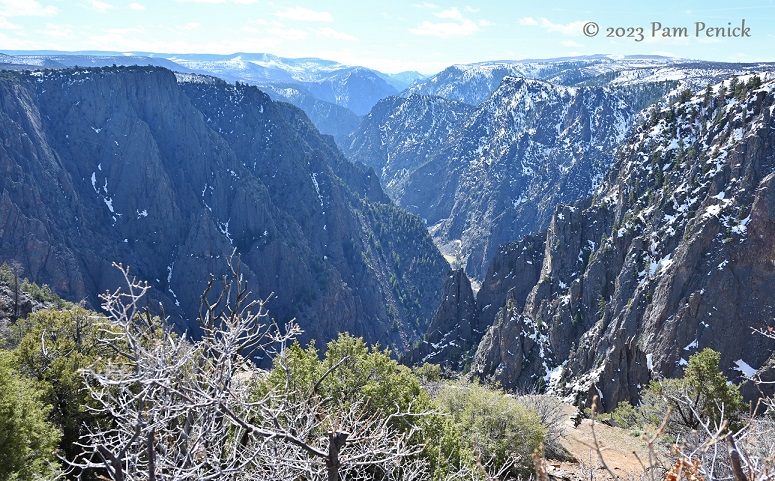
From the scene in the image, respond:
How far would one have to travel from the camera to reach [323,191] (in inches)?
6811

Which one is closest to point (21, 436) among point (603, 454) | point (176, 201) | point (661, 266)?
point (603, 454)

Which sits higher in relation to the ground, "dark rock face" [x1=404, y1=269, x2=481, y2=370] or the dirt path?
the dirt path

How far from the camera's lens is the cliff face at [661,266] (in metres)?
59.5

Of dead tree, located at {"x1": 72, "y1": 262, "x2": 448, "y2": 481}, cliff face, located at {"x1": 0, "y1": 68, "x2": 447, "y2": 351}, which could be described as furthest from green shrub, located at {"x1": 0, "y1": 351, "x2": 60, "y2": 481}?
cliff face, located at {"x1": 0, "y1": 68, "x2": 447, "y2": 351}

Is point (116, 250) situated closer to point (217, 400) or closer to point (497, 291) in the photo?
point (497, 291)

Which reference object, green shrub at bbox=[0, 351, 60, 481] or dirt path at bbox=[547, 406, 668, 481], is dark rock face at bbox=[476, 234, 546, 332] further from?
green shrub at bbox=[0, 351, 60, 481]

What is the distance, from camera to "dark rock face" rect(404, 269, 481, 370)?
99.4 meters

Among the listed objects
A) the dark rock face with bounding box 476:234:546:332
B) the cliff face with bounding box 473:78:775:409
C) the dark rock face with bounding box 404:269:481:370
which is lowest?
the dark rock face with bounding box 404:269:481:370

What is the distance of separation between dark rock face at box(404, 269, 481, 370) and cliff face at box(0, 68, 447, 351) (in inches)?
1510

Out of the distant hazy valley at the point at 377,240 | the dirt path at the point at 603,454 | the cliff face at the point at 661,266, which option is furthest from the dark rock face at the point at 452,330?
the dirt path at the point at 603,454

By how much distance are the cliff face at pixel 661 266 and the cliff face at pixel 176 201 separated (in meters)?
64.7

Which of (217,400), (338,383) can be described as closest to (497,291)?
(338,383)

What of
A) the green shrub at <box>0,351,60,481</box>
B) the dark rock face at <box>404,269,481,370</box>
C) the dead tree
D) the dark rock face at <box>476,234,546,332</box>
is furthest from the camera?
the dark rock face at <box>476,234,546,332</box>

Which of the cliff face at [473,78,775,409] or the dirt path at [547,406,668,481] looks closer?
the dirt path at [547,406,668,481]
